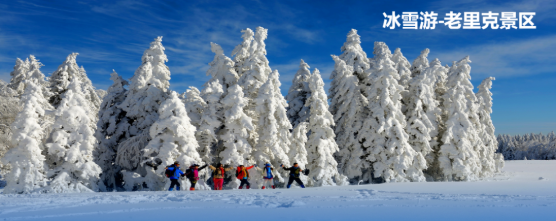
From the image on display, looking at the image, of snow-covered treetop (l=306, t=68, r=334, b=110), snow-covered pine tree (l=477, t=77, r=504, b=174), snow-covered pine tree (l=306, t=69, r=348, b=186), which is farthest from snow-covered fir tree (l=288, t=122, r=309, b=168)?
snow-covered pine tree (l=477, t=77, r=504, b=174)

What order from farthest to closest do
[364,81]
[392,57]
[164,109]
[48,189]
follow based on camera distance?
1. [392,57]
2. [364,81]
3. [164,109]
4. [48,189]

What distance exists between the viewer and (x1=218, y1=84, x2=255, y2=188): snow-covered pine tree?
2239cm

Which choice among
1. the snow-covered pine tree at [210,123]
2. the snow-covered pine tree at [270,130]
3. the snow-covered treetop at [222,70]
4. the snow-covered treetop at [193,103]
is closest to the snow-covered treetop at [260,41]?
the snow-covered treetop at [222,70]

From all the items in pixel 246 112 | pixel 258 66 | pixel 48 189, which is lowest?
pixel 48 189

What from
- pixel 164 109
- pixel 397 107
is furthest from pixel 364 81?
pixel 164 109

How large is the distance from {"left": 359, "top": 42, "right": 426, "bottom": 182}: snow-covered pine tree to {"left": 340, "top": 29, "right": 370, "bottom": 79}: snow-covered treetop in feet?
9.88

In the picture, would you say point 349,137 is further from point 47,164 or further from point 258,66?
point 47,164

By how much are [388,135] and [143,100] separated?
18534 millimetres

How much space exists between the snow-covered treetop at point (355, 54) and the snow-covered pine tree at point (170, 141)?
16.7 meters

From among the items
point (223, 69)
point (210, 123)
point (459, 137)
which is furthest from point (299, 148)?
point (459, 137)

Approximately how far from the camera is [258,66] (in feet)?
84.7

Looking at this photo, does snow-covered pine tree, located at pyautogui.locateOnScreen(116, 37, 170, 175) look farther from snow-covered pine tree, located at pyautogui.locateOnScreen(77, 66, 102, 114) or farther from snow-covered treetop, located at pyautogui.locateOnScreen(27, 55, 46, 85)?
snow-covered treetop, located at pyautogui.locateOnScreen(27, 55, 46, 85)

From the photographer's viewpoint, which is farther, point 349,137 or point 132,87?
point 349,137

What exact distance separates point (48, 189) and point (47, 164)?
241 cm
